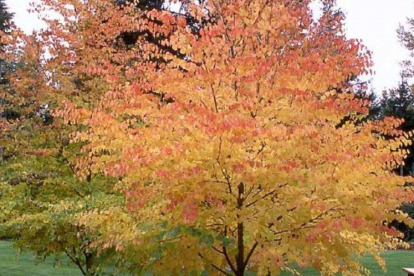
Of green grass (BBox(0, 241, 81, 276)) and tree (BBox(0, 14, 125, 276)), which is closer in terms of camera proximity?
tree (BBox(0, 14, 125, 276))

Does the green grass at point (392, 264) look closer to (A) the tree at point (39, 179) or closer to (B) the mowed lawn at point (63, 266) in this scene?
(B) the mowed lawn at point (63, 266)

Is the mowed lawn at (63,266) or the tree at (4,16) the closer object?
the mowed lawn at (63,266)

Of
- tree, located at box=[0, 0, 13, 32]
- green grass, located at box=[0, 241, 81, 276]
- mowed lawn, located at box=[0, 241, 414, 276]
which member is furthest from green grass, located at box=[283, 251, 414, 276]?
tree, located at box=[0, 0, 13, 32]

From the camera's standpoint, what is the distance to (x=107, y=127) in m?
6.14

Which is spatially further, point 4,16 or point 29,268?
point 4,16

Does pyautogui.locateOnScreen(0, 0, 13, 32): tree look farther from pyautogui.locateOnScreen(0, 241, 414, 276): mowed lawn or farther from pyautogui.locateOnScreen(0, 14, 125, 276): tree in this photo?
pyautogui.locateOnScreen(0, 14, 125, 276): tree

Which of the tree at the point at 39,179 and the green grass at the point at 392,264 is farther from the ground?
the tree at the point at 39,179

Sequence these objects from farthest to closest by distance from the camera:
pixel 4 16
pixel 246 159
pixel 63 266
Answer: pixel 4 16 < pixel 63 266 < pixel 246 159

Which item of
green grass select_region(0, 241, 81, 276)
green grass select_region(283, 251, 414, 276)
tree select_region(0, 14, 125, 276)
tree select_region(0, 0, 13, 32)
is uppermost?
tree select_region(0, 0, 13, 32)

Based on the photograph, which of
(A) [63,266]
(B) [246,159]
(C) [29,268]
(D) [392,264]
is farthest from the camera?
(A) [63,266]

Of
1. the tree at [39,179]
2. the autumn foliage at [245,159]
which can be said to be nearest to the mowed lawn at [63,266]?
the tree at [39,179]

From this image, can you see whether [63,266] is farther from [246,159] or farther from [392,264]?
[246,159]

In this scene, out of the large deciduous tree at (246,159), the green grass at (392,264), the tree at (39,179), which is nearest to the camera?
the large deciduous tree at (246,159)

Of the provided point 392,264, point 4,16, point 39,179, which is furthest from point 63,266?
point 4,16
